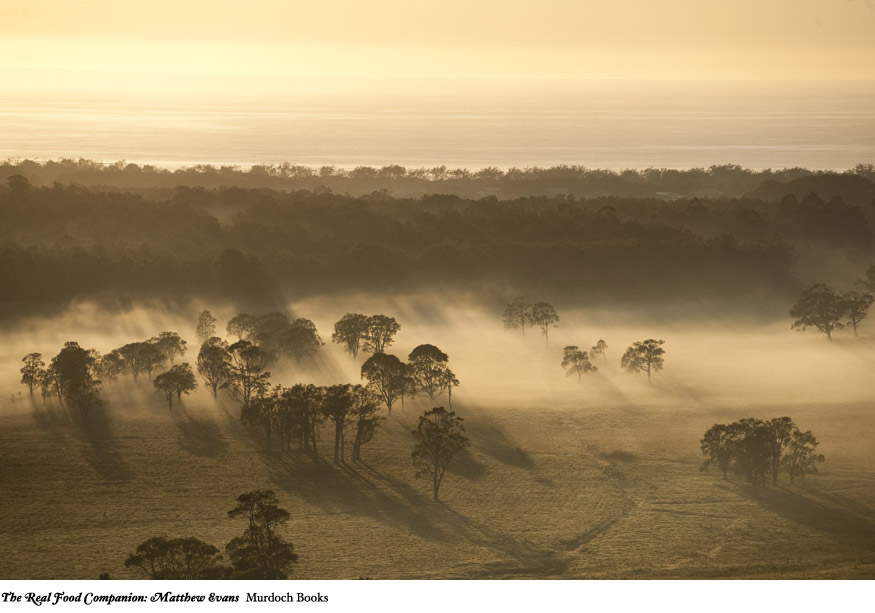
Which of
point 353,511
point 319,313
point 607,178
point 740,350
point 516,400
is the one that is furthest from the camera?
point 607,178

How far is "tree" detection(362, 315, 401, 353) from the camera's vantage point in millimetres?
61312

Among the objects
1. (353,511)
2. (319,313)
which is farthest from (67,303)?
(353,511)

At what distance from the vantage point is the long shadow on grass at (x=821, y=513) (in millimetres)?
36819

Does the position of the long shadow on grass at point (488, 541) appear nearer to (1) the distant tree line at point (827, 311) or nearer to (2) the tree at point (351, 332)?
(2) the tree at point (351, 332)

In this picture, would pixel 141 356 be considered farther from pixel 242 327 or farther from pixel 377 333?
pixel 377 333

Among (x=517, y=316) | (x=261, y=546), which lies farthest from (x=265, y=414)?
(x=517, y=316)

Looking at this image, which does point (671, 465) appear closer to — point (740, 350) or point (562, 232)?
point (740, 350)

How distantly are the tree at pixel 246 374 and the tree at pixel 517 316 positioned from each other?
2189 cm

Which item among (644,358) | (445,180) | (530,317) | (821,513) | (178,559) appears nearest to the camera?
(178,559)

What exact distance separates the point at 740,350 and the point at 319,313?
32.1m

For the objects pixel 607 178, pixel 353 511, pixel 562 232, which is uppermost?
pixel 607 178

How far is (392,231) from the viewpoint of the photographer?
93.8 m

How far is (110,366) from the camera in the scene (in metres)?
55.5

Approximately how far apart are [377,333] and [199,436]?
16.8 metres
